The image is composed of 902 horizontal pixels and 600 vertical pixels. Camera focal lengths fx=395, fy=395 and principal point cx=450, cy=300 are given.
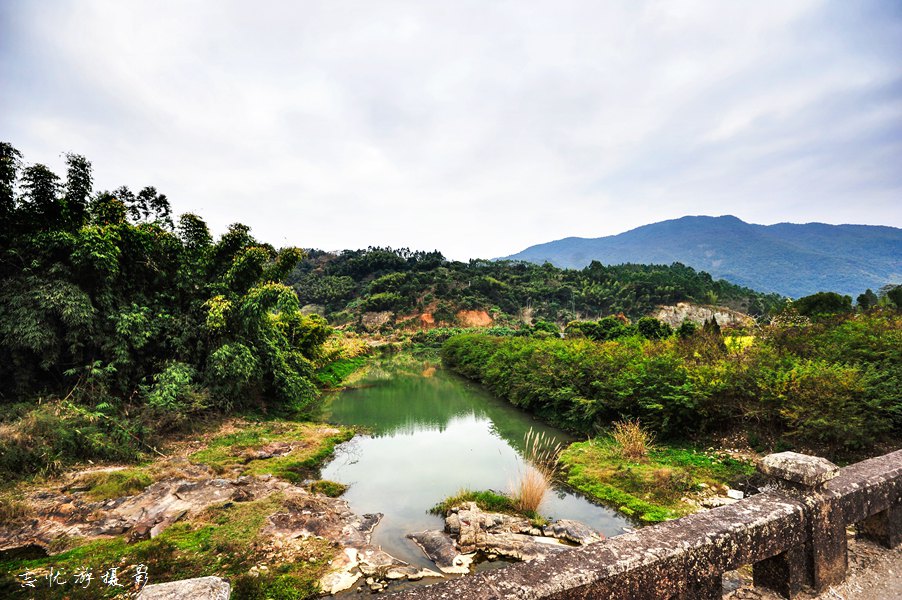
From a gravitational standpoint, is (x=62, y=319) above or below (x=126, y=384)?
above

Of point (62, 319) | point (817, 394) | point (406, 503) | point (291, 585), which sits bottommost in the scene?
point (406, 503)

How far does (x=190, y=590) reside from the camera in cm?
195

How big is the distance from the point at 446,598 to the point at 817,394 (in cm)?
889

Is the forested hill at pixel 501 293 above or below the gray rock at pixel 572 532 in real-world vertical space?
above

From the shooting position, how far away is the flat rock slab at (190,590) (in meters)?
1.88

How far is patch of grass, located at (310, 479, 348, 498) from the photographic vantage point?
26.1 feet

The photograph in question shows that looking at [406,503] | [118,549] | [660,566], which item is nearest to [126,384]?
[118,549]

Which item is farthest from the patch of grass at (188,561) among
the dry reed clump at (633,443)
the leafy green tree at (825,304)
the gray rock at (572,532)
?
the leafy green tree at (825,304)

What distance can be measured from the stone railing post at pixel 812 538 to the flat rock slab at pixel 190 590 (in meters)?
3.46

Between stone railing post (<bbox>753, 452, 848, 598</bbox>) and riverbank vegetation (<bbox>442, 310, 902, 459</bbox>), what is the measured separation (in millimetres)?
5955

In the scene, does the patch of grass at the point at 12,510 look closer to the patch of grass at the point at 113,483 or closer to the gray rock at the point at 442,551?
the patch of grass at the point at 113,483

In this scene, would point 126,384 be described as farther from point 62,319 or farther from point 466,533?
point 466,533

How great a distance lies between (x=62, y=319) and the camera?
8922 mm

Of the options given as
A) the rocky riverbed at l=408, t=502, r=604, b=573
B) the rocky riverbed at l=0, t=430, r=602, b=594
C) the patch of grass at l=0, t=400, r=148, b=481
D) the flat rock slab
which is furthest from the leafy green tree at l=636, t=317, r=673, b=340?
the flat rock slab
